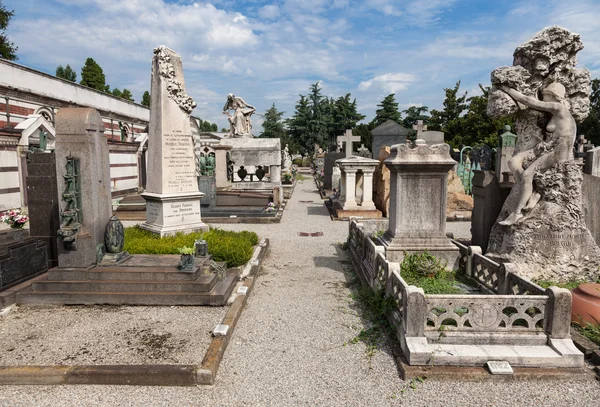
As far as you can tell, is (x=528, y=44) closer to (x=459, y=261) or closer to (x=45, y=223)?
(x=459, y=261)

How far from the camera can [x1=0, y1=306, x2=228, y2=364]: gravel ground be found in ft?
13.0

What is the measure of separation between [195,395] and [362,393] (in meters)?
1.57

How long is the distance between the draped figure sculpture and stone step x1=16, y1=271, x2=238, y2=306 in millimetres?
19214

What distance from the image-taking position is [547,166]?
5.83m

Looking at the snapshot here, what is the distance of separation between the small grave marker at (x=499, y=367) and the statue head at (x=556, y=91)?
451cm

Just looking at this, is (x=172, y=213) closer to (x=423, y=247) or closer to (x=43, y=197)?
(x=43, y=197)

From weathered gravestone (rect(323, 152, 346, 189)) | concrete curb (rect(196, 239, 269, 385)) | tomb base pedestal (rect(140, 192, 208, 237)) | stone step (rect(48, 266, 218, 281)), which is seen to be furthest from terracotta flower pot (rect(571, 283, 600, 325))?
weathered gravestone (rect(323, 152, 346, 189))

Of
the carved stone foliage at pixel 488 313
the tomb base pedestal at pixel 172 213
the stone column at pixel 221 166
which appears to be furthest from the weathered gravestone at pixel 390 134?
the carved stone foliage at pixel 488 313

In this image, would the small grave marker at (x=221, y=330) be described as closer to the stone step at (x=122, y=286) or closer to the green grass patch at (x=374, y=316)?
the stone step at (x=122, y=286)

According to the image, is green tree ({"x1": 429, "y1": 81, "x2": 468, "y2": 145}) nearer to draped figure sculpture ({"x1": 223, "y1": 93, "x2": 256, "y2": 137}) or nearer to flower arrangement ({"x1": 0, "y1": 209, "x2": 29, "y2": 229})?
draped figure sculpture ({"x1": 223, "y1": 93, "x2": 256, "y2": 137})

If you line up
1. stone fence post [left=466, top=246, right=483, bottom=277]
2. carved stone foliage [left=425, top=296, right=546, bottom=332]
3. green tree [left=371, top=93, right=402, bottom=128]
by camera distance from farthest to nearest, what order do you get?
green tree [left=371, top=93, right=402, bottom=128] < stone fence post [left=466, top=246, right=483, bottom=277] < carved stone foliage [left=425, top=296, right=546, bottom=332]

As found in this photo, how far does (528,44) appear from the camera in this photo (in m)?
5.99

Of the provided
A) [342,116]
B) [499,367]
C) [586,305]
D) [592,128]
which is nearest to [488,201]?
[586,305]

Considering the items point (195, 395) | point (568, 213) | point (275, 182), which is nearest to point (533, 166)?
point (568, 213)
